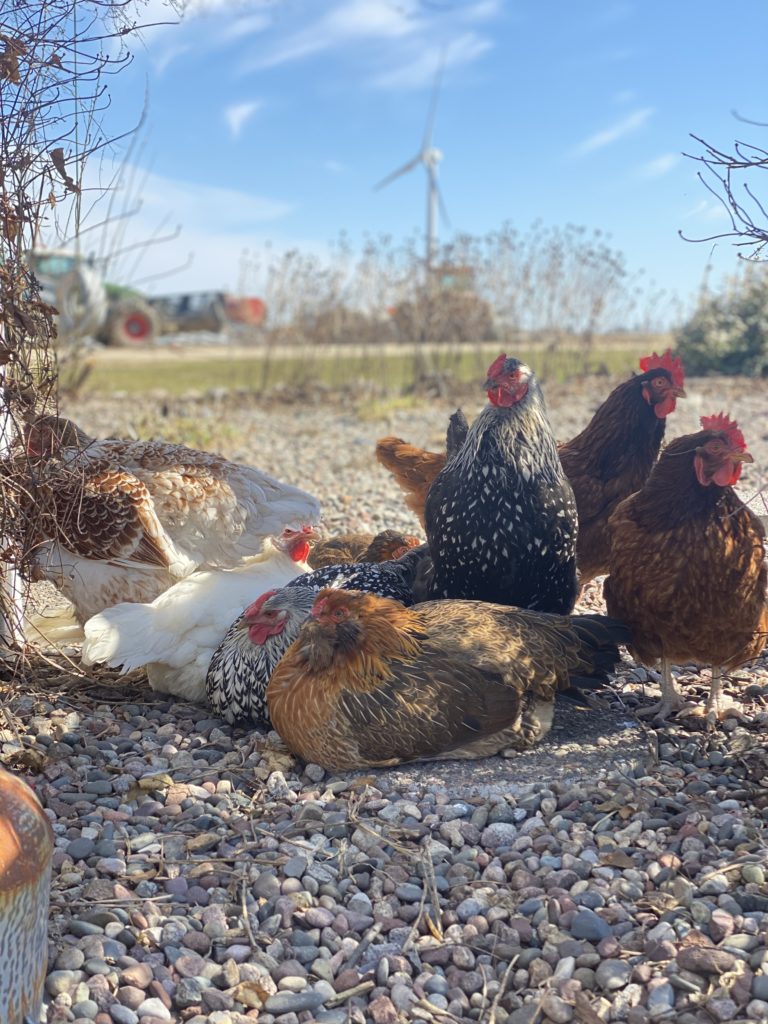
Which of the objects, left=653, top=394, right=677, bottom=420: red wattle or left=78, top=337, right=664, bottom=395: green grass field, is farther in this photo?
left=78, top=337, right=664, bottom=395: green grass field

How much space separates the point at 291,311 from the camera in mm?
14859

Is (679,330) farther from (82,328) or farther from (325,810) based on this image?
(325,810)

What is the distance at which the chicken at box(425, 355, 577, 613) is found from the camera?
3.89 meters

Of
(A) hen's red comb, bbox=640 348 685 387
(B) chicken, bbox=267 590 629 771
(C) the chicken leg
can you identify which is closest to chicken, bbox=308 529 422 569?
(B) chicken, bbox=267 590 629 771

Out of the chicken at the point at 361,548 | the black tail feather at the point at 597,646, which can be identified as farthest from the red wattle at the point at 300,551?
the black tail feather at the point at 597,646

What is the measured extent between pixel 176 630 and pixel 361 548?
1541 mm

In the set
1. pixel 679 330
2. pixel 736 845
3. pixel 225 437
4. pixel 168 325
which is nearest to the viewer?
pixel 736 845

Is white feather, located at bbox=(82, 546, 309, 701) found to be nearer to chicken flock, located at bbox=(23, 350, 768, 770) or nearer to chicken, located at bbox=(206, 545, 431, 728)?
chicken flock, located at bbox=(23, 350, 768, 770)

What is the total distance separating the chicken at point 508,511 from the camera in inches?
153

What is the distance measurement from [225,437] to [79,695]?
6.84 metres

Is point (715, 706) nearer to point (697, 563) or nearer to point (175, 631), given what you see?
point (697, 563)

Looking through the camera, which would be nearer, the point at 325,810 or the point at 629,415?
the point at 325,810

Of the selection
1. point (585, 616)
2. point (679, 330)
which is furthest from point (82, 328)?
point (679, 330)

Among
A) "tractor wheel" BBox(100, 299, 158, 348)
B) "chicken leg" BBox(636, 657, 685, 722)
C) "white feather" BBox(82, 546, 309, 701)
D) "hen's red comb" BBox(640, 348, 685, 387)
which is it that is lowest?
"chicken leg" BBox(636, 657, 685, 722)
